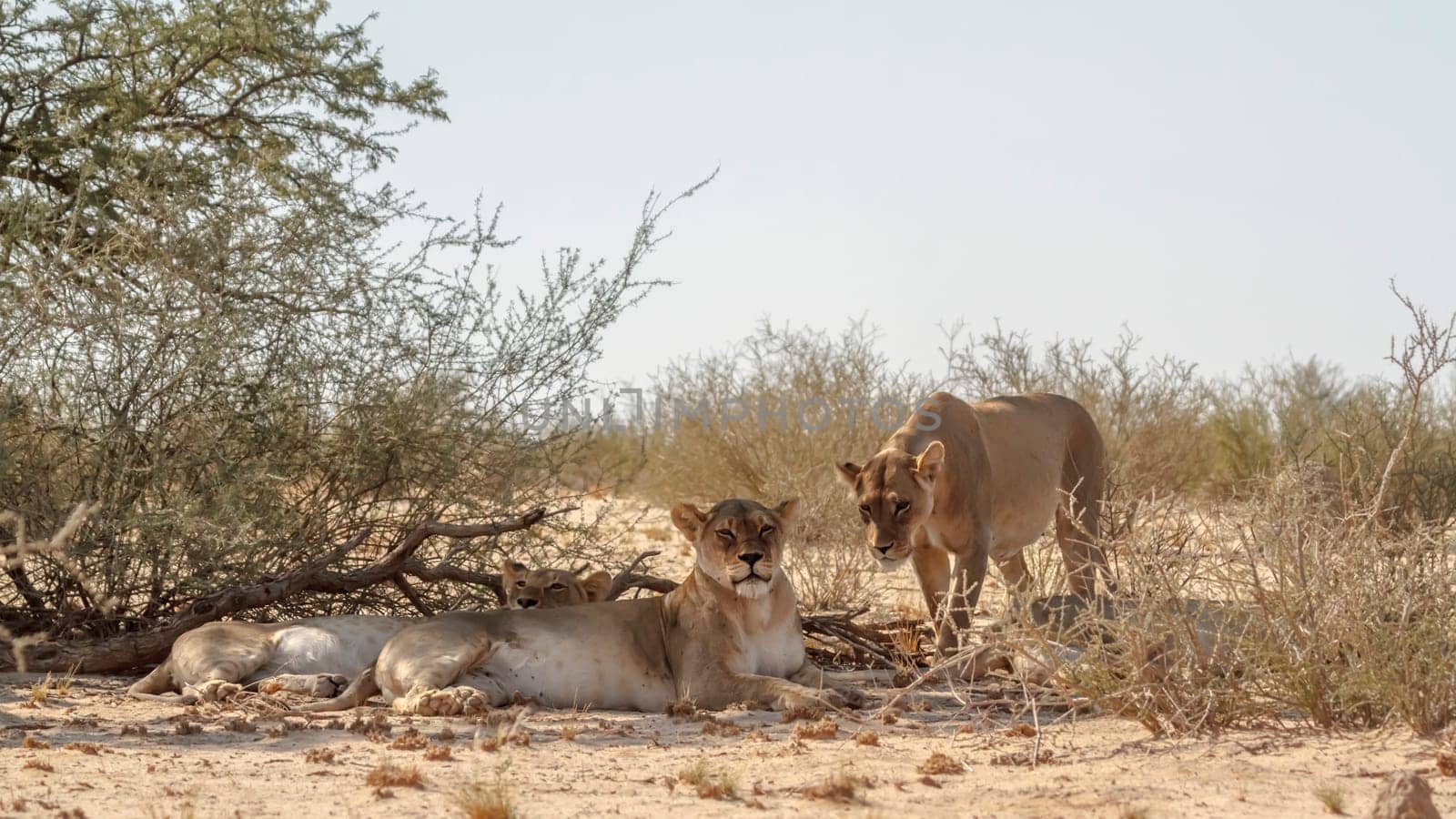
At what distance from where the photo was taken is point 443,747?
6.51m

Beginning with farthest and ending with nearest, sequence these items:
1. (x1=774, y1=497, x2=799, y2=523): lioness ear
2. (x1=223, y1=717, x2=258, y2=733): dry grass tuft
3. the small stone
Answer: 1. (x1=774, y1=497, x2=799, y2=523): lioness ear
2. (x1=223, y1=717, x2=258, y2=733): dry grass tuft
3. the small stone

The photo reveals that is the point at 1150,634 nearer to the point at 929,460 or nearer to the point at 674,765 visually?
the point at 674,765

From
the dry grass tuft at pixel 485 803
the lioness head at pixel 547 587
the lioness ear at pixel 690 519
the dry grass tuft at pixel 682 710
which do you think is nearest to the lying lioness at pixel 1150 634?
the dry grass tuft at pixel 682 710

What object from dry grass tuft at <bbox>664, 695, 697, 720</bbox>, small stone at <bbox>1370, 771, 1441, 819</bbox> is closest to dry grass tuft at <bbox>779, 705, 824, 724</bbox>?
dry grass tuft at <bbox>664, 695, 697, 720</bbox>

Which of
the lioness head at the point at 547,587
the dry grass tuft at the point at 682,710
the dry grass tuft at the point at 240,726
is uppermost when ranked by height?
the lioness head at the point at 547,587

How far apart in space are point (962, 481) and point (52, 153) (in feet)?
21.4

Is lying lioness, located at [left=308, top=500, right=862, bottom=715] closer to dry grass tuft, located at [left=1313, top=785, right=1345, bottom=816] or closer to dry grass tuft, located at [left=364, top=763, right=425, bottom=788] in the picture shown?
dry grass tuft, located at [left=364, top=763, right=425, bottom=788]

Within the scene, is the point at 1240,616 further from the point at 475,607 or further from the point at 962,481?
the point at 475,607

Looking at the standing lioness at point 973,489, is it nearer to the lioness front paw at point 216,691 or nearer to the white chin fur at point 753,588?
the white chin fur at point 753,588

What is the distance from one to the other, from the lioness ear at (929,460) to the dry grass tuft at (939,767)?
290 cm

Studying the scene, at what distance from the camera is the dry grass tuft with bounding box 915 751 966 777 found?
612cm

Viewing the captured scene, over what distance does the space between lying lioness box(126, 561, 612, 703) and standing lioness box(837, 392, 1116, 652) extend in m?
1.99

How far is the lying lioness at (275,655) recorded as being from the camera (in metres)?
8.07

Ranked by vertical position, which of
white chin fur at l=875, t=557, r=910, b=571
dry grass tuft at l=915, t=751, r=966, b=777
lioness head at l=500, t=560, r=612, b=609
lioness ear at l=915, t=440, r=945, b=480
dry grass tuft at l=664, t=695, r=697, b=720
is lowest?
dry grass tuft at l=915, t=751, r=966, b=777
